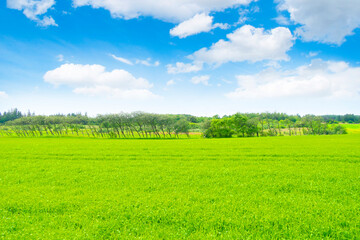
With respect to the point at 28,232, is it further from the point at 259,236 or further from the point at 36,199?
the point at 259,236

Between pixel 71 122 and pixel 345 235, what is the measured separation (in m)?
176

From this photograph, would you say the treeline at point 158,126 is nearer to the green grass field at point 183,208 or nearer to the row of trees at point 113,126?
the row of trees at point 113,126

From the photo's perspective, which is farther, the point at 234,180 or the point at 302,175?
the point at 302,175

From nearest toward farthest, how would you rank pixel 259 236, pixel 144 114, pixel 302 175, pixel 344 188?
pixel 259 236, pixel 344 188, pixel 302 175, pixel 144 114

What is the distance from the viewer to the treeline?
11364cm

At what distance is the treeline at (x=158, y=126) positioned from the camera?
4474 inches

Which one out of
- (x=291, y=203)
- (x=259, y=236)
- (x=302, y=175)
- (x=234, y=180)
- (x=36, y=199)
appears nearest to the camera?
(x=259, y=236)

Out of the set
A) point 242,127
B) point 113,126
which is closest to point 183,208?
point 242,127

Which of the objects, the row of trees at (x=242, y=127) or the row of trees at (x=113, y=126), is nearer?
the row of trees at (x=242, y=127)

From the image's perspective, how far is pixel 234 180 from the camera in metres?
13.9

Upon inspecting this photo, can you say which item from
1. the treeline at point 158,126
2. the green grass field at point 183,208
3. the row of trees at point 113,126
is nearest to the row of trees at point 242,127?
the treeline at point 158,126

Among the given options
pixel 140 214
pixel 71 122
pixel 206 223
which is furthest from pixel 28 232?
pixel 71 122

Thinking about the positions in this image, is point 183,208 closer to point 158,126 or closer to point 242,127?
point 242,127

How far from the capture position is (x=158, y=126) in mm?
124750
